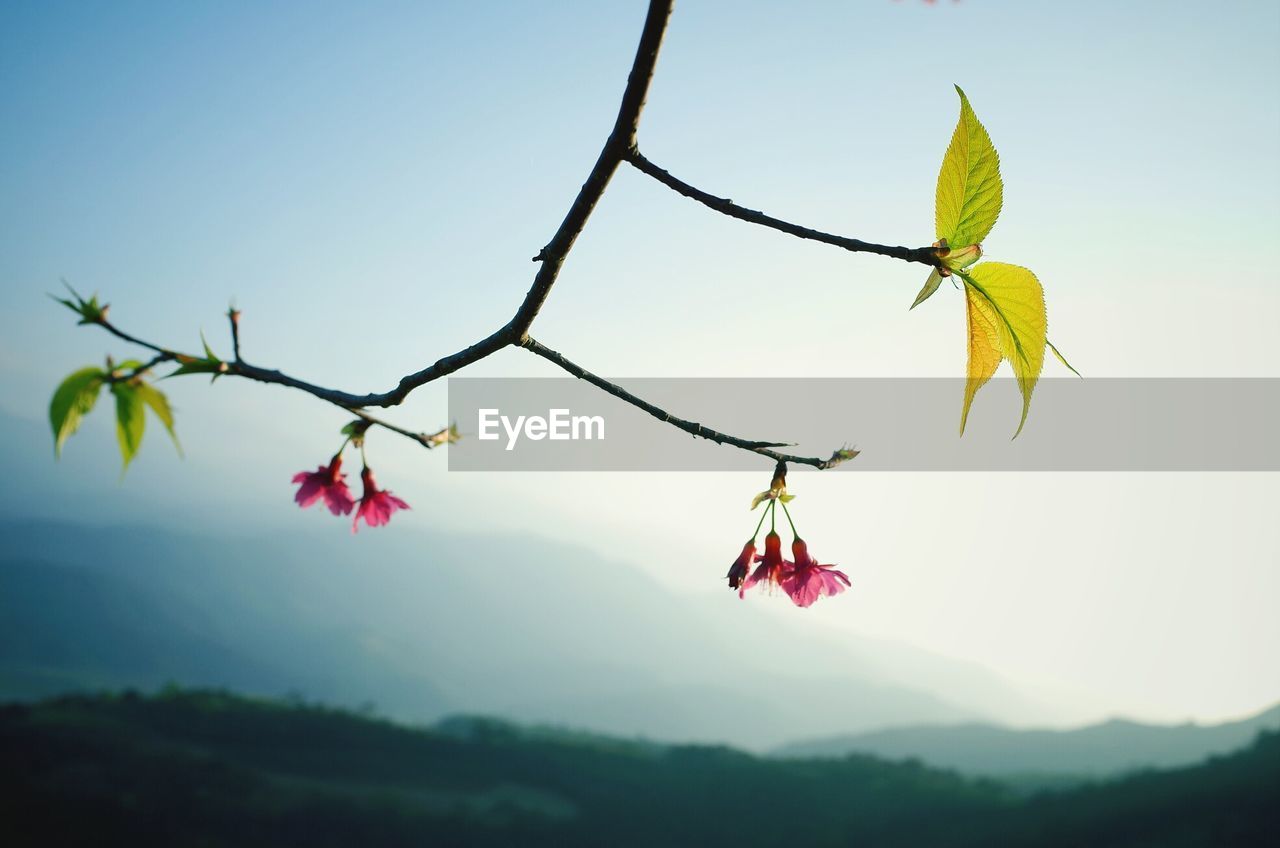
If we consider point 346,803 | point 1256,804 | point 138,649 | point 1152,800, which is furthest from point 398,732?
point 138,649

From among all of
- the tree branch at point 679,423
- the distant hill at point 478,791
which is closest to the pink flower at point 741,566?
the tree branch at point 679,423

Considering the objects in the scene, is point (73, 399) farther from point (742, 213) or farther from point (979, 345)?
point (979, 345)

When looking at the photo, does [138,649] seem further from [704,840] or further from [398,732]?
[704,840]

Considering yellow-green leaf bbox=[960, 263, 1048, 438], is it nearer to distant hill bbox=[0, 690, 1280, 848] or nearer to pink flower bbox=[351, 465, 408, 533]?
pink flower bbox=[351, 465, 408, 533]

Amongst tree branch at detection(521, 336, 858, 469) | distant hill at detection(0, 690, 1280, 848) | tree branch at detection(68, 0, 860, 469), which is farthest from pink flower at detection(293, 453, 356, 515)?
distant hill at detection(0, 690, 1280, 848)

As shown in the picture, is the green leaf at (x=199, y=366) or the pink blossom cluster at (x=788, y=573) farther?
the pink blossom cluster at (x=788, y=573)

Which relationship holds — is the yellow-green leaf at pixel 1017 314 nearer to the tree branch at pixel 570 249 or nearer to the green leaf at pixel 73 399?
the tree branch at pixel 570 249
